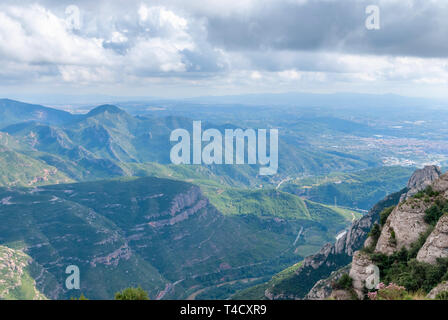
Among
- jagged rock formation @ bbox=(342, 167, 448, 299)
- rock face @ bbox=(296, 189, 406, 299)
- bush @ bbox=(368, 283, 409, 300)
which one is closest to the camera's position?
bush @ bbox=(368, 283, 409, 300)

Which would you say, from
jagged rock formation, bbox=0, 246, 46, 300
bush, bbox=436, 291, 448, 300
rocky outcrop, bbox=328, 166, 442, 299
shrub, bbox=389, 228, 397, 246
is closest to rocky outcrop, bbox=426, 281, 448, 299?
bush, bbox=436, 291, 448, 300

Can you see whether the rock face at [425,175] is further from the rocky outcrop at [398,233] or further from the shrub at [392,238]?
the shrub at [392,238]

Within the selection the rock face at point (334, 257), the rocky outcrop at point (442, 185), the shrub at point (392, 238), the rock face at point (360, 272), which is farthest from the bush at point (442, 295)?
the rock face at point (334, 257)

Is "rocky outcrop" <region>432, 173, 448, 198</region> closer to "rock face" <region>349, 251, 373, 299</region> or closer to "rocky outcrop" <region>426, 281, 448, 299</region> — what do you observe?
"rock face" <region>349, 251, 373, 299</region>

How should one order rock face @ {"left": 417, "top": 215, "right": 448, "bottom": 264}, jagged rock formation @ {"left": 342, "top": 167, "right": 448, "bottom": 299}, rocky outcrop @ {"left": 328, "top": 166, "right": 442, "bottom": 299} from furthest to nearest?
1. rocky outcrop @ {"left": 328, "top": 166, "right": 442, "bottom": 299}
2. jagged rock formation @ {"left": 342, "top": 167, "right": 448, "bottom": 299}
3. rock face @ {"left": 417, "top": 215, "right": 448, "bottom": 264}

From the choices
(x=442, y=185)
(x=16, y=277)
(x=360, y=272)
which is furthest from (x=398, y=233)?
(x=16, y=277)
